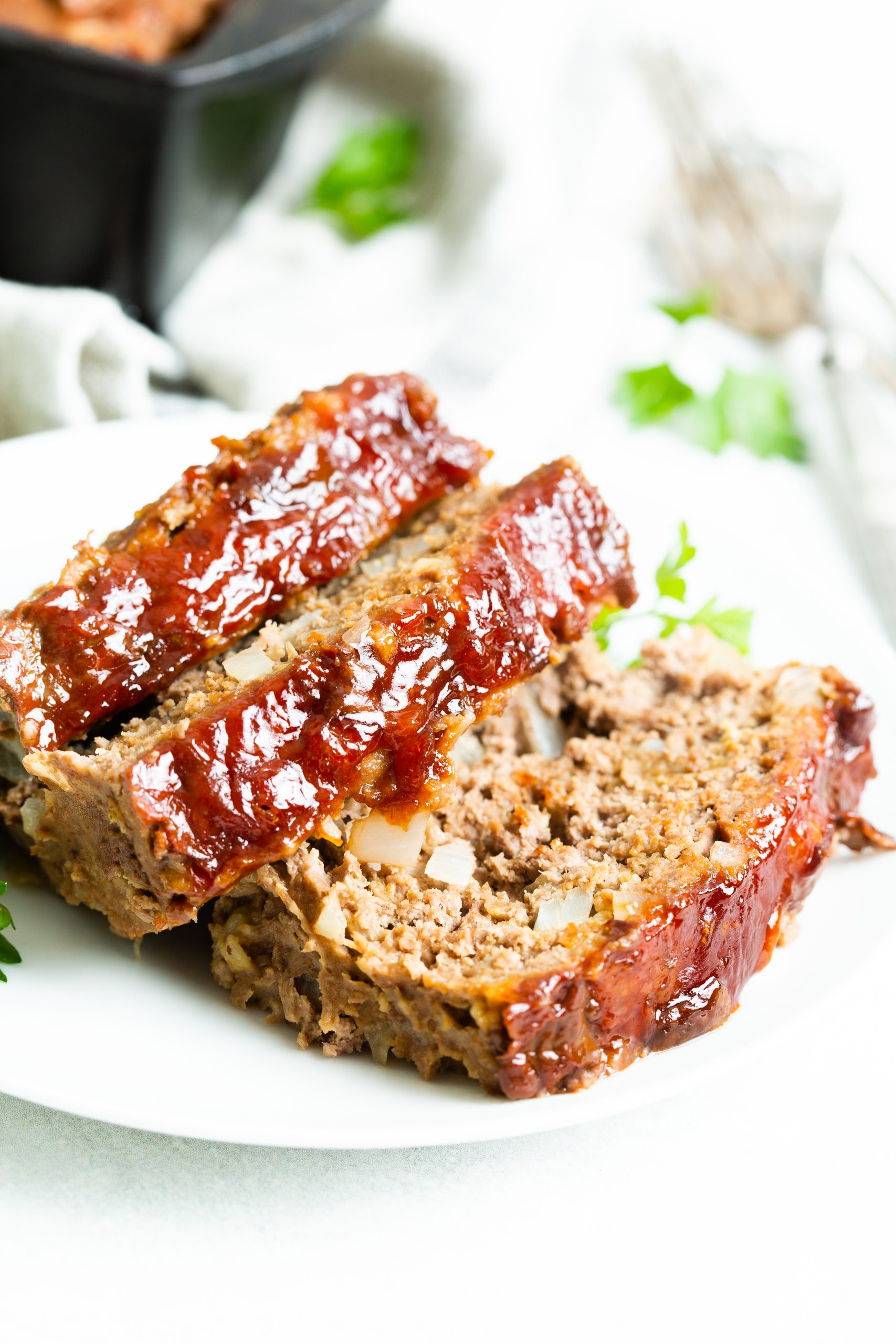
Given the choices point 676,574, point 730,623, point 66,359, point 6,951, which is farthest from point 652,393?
point 6,951

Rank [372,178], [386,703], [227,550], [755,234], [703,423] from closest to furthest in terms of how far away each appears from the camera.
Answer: [386,703]
[227,550]
[703,423]
[372,178]
[755,234]

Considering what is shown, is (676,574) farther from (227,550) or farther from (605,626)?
(227,550)

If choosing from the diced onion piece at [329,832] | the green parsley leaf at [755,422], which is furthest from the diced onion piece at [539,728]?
the green parsley leaf at [755,422]

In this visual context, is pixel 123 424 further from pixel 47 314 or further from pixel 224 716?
pixel 224 716

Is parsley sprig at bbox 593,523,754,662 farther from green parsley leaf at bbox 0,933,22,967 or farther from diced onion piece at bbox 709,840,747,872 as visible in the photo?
green parsley leaf at bbox 0,933,22,967

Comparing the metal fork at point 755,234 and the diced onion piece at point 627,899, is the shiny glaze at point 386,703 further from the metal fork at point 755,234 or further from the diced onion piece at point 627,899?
the metal fork at point 755,234
